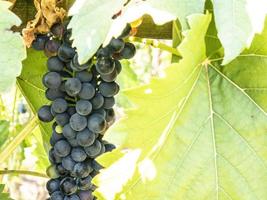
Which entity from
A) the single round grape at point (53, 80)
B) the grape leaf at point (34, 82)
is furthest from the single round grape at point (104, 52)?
the grape leaf at point (34, 82)

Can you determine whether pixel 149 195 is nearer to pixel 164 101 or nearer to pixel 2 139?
pixel 164 101

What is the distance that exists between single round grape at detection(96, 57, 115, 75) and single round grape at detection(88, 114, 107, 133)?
9 cm

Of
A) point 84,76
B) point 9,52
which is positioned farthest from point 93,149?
point 9,52

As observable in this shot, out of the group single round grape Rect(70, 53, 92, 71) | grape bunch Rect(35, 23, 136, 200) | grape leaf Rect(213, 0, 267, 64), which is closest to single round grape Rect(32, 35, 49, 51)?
grape bunch Rect(35, 23, 136, 200)

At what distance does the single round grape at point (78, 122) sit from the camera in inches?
43.1

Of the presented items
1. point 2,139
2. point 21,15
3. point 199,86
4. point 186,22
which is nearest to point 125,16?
point 186,22

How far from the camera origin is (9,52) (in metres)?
1.00

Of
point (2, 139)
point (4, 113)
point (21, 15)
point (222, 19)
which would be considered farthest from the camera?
point (4, 113)

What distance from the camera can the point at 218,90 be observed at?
3.66ft

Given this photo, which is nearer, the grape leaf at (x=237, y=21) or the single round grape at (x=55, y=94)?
the grape leaf at (x=237, y=21)

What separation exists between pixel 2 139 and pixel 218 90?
0.56 metres

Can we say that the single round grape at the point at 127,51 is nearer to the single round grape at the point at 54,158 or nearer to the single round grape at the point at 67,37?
the single round grape at the point at 67,37

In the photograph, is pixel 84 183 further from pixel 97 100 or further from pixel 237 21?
pixel 237 21

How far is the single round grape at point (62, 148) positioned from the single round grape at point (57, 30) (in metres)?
0.19
